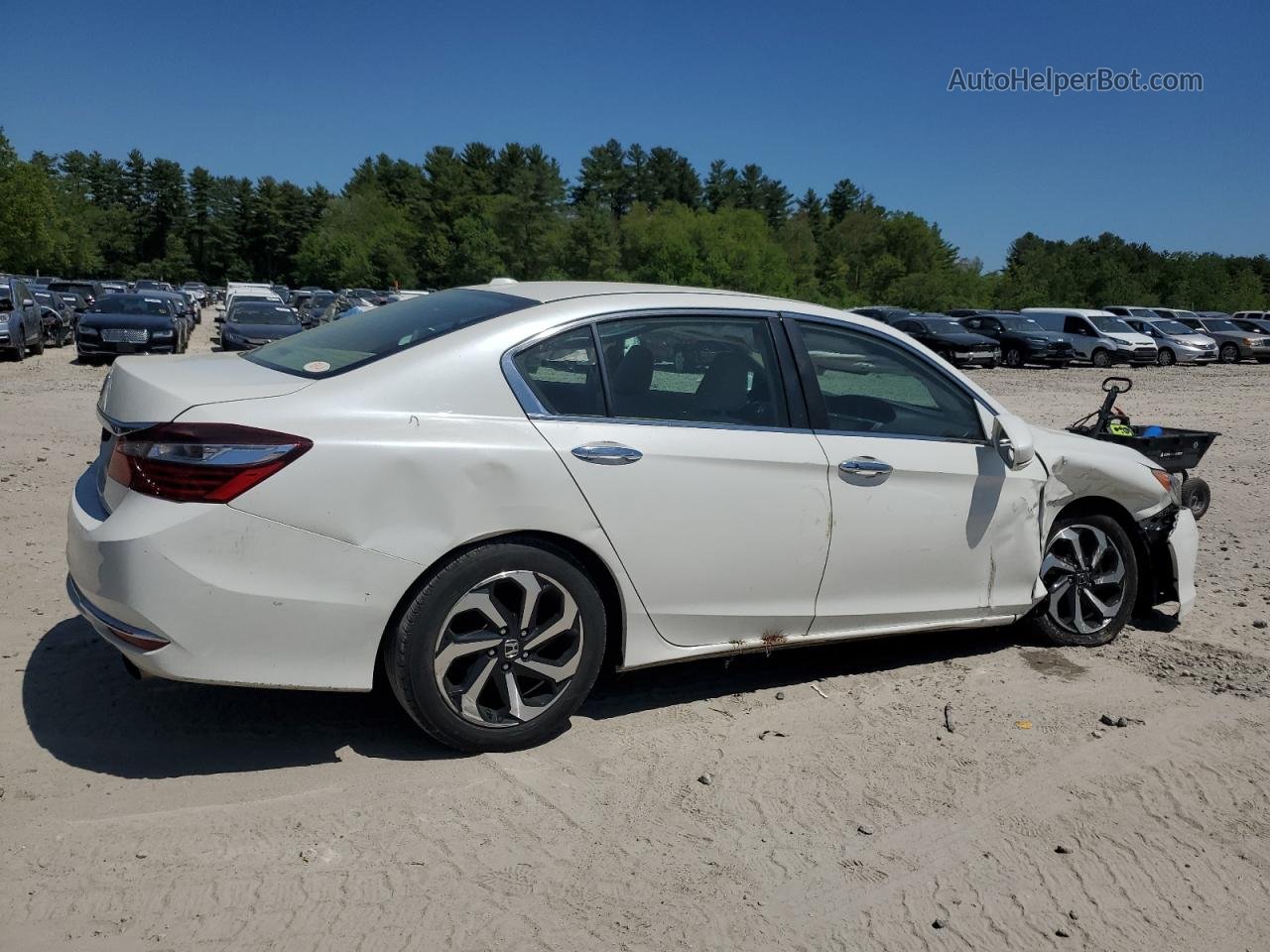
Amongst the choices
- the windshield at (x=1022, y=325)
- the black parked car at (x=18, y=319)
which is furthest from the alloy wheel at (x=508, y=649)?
the windshield at (x=1022, y=325)

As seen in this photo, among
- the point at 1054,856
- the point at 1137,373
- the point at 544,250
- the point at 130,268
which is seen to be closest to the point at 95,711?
the point at 1054,856

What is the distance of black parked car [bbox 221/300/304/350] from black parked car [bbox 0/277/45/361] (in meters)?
3.71

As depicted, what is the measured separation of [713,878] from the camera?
3184 millimetres

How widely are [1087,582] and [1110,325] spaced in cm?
3228

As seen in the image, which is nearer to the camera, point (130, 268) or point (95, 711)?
point (95, 711)

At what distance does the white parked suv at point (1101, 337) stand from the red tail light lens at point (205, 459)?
33284 mm

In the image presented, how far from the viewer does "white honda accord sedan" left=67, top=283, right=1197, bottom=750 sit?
3395mm

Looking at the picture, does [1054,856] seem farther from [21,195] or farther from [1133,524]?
[21,195]

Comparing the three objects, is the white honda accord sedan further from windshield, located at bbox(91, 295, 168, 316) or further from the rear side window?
windshield, located at bbox(91, 295, 168, 316)

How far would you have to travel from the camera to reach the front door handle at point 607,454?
3.82m

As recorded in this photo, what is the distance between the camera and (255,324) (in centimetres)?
2386

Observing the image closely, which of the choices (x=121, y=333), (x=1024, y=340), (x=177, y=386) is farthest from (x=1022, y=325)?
(x=177, y=386)

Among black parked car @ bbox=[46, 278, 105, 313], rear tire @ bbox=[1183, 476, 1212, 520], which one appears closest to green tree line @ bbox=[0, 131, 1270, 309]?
black parked car @ bbox=[46, 278, 105, 313]

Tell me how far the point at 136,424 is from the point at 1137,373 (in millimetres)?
31600
